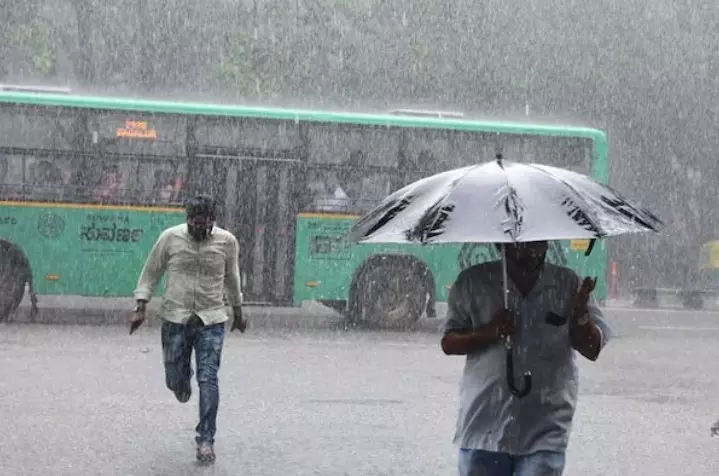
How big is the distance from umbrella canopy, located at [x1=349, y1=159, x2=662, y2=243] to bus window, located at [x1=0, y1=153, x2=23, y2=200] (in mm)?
13922

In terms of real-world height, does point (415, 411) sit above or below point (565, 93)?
below

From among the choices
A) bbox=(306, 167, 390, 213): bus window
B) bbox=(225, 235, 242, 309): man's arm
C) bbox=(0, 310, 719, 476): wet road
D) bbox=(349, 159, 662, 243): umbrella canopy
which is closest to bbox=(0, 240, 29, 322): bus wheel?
bbox=(0, 310, 719, 476): wet road

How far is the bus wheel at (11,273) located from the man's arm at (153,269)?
9963 millimetres

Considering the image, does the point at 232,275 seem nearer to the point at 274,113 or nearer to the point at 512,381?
the point at 512,381

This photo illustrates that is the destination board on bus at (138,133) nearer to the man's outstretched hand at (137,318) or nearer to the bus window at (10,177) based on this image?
the bus window at (10,177)

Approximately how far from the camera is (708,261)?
28688 millimetres

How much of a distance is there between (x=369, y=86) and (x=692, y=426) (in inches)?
718

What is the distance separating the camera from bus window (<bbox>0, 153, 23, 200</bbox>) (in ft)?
58.5

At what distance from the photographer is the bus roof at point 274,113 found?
18.1 m

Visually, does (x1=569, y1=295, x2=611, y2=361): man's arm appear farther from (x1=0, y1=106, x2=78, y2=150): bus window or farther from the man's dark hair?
(x1=0, y1=106, x2=78, y2=150): bus window

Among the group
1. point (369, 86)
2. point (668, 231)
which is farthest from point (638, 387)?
point (668, 231)

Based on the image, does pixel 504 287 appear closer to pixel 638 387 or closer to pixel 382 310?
pixel 638 387

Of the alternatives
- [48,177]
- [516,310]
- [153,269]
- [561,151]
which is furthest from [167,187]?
[516,310]

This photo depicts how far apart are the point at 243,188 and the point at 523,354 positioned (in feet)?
47.9
